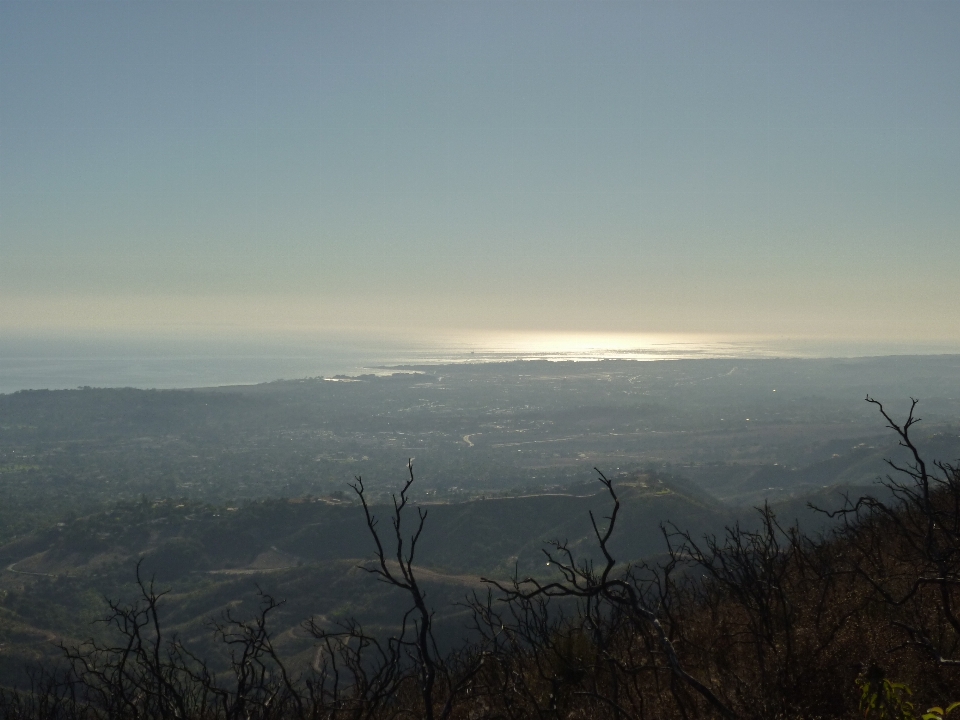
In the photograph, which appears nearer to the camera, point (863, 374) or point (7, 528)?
point (7, 528)

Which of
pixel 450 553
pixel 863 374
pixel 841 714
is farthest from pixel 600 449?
pixel 841 714

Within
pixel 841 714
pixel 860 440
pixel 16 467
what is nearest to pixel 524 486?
pixel 860 440

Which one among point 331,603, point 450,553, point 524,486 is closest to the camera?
point 331,603

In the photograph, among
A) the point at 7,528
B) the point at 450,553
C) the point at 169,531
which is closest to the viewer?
the point at 450,553

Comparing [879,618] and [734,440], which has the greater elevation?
[879,618]

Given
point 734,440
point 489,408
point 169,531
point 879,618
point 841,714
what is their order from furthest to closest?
point 489,408 → point 734,440 → point 169,531 → point 879,618 → point 841,714

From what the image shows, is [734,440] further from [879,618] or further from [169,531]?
[879,618]

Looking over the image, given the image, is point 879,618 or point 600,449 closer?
point 879,618

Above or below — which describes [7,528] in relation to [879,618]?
below

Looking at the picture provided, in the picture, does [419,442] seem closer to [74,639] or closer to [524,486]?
[524,486]
